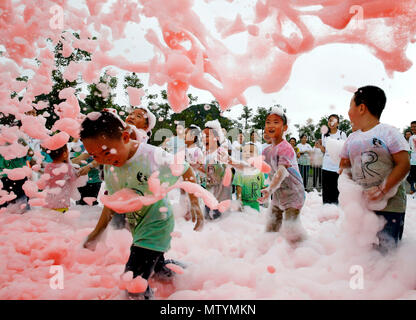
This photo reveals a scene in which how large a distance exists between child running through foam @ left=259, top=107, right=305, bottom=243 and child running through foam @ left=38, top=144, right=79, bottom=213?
7.39ft

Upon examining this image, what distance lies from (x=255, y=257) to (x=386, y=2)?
2.33 m

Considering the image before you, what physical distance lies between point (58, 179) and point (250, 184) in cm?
250

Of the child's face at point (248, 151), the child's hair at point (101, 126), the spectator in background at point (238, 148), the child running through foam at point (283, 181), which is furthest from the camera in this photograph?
the spectator in background at point (238, 148)

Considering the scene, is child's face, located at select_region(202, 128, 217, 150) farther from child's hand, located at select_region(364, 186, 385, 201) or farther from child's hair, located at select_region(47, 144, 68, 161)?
child's hand, located at select_region(364, 186, 385, 201)

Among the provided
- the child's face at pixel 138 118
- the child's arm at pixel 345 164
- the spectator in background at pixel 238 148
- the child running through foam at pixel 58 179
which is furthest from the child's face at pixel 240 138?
the child's arm at pixel 345 164

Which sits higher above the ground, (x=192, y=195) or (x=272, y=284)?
(x=192, y=195)

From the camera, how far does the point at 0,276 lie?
243 cm

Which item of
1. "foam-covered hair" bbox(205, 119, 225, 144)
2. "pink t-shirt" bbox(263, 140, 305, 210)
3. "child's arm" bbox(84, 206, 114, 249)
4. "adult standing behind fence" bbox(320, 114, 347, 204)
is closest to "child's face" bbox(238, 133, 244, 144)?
"foam-covered hair" bbox(205, 119, 225, 144)

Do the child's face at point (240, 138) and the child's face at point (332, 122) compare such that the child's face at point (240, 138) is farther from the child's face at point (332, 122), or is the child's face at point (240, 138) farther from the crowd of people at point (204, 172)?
the child's face at point (332, 122)

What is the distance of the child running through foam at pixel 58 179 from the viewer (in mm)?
3375

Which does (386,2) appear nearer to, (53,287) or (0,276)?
(53,287)

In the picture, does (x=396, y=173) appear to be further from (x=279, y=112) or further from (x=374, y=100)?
(x=279, y=112)

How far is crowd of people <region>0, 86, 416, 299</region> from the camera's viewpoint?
6.28 feet
